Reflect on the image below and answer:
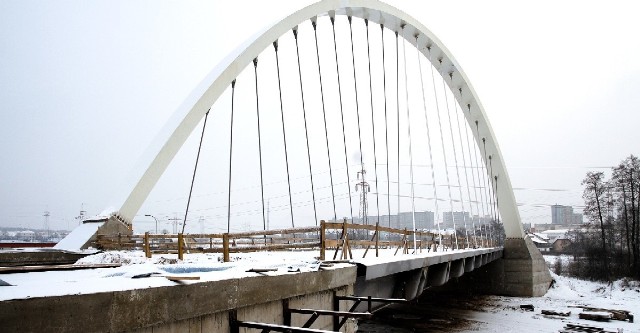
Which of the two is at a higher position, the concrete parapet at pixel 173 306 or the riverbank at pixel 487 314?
the concrete parapet at pixel 173 306

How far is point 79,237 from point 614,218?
59.6m

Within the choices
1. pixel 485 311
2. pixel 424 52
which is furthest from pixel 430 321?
pixel 424 52

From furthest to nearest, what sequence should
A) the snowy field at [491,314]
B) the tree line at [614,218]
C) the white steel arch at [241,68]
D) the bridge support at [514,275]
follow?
the tree line at [614,218] < the bridge support at [514,275] < the snowy field at [491,314] < the white steel arch at [241,68]

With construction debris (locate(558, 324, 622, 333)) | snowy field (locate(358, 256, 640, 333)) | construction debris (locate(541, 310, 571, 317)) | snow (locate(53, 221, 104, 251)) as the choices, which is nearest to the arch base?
snowy field (locate(358, 256, 640, 333))

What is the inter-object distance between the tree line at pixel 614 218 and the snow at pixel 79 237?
162 ft

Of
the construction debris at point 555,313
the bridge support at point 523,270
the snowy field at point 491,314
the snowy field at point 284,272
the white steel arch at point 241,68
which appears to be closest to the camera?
the snowy field at point 284,272

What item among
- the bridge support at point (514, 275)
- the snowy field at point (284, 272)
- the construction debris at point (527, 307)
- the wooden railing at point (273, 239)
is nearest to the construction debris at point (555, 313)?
the snowy field at point (284, 272)

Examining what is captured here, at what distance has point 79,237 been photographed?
15.5 meters

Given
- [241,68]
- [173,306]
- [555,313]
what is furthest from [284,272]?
[555,313]

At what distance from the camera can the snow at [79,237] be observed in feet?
49.0

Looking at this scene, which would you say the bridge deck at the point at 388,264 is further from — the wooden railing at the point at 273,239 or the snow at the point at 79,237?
the snow at the point at 79,237

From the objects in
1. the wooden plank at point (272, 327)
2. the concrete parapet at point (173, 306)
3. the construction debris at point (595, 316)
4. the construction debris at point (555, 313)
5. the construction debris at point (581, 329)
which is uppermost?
the concrete parapet at point (173, 306)

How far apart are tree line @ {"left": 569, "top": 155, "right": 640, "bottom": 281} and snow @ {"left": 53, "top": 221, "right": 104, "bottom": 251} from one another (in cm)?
4942

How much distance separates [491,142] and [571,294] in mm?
13212
